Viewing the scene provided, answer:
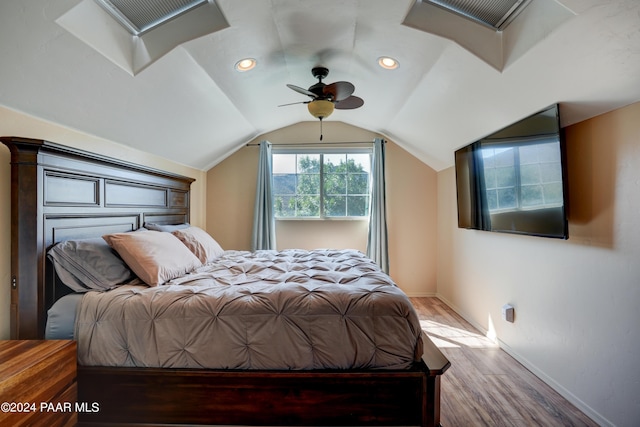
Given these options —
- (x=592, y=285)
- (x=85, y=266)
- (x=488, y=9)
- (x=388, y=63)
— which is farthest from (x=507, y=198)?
(x=85, y=266)

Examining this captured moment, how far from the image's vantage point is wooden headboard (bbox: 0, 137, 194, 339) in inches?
61.6

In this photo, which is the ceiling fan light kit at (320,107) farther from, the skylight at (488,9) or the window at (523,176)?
the window at (523,176)

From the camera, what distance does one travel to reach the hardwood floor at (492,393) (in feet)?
5.60

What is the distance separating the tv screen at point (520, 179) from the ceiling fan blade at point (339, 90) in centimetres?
130

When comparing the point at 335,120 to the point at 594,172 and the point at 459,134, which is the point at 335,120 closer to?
the point at 459,134

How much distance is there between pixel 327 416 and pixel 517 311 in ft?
6.25

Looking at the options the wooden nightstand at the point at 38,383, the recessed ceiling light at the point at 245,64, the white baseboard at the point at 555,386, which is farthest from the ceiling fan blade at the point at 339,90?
the white baseboard at the point at 555,386

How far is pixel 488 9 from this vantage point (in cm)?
172

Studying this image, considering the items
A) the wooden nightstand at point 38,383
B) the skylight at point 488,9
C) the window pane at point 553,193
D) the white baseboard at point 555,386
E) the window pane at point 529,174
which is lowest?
the white baseboard at point 555,386

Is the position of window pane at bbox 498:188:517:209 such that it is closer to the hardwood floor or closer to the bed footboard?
the hardwood floor

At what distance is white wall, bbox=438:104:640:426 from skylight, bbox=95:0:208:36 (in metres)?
2.60

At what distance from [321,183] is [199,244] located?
2.14 metres

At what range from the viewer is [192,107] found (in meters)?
2.59

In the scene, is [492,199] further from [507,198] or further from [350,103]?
[350,103]
